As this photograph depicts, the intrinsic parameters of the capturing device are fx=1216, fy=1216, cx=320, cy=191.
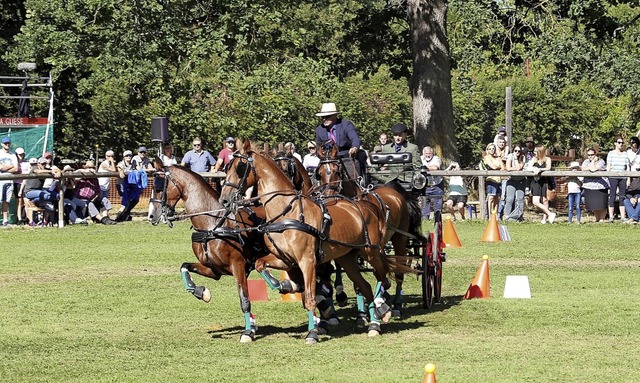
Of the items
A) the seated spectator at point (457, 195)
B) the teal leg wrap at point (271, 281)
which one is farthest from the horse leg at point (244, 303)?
the seated spectator at point (457, 195)

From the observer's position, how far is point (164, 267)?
19.5 m

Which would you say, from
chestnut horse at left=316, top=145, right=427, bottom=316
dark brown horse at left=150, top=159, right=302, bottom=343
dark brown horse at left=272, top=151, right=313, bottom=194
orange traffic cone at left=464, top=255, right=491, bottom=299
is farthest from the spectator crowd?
dark brown horse at left=150, top=159, right=302, bottom=343

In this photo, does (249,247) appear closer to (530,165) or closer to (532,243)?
(532,243)

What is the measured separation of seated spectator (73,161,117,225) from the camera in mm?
27109

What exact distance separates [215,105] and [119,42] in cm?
656

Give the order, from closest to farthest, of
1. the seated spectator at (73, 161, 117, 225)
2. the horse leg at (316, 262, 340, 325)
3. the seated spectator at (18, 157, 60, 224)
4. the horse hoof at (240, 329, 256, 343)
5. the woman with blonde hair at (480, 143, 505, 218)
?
the horse hoof at (240, 329, 256, 343) → the horse leg at (316, 262, 340, 325) → the seated spectator at (18, 157, 60, 224) → the seated spectator at (73, 161, 117, 225) → the woman with blonde hair at (480, 143, 505, 218)

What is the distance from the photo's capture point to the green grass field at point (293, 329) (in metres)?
10.5

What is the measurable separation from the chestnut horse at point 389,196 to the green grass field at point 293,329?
87 cm

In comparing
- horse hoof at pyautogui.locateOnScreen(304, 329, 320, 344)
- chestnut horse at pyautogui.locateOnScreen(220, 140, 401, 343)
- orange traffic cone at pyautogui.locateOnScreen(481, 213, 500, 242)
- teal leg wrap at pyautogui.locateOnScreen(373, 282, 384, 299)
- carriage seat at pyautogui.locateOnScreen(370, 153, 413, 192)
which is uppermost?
carriage seat at pyautogui.locateOnScreen(370, 153, 413, 192)

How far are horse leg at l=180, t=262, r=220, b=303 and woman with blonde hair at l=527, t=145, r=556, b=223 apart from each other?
51.4 feet

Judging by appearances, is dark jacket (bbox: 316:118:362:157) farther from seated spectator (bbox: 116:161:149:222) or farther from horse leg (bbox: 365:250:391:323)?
seated spectator (bbox: 116:161:149:222)

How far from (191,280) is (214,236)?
0.53 meters

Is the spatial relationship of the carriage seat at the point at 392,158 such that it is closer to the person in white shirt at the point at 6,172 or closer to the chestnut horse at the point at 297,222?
the chestnut horse at the point at 297,222

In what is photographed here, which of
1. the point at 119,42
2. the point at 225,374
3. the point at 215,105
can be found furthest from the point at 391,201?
the point at 215,105
